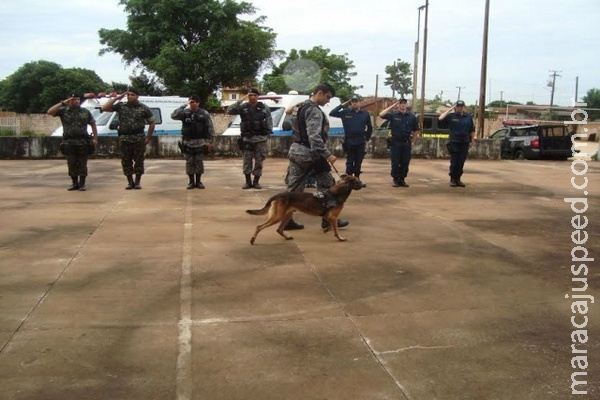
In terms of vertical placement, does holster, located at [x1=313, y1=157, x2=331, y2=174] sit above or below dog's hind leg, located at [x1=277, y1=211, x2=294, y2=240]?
above

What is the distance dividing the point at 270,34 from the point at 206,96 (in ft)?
20.0

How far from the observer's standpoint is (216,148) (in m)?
16.2

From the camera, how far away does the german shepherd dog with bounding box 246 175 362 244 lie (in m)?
5.66

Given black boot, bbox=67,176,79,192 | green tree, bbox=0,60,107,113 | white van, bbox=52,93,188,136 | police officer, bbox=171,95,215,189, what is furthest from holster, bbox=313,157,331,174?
green tree, bbox=0,60,107,113

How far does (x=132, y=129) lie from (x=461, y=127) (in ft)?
18.9

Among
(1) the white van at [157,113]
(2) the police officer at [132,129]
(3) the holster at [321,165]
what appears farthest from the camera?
(1) the white van at [157,113]

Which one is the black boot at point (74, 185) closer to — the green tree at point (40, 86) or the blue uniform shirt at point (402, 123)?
the blue uniform shirt at point (402, 123)

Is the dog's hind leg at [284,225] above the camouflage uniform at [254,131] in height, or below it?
below

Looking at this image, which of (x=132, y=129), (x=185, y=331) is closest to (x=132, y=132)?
(x=132, y=129)

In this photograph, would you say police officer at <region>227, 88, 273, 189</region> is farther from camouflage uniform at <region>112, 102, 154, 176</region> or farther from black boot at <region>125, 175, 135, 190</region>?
black boot at <region>125, 175, 135, 190</region>

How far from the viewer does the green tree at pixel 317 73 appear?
5044 cm

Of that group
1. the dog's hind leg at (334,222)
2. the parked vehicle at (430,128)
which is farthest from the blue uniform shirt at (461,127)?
the parked vehicle at (430,128)

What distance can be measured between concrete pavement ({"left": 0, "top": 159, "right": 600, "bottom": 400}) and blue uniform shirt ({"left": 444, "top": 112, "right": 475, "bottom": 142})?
2936 mm

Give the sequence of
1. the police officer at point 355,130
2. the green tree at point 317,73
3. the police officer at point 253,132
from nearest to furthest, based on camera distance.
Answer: the police officer at point 253,132 < the police officer at point 355,130 < the green tree at point 317,73
